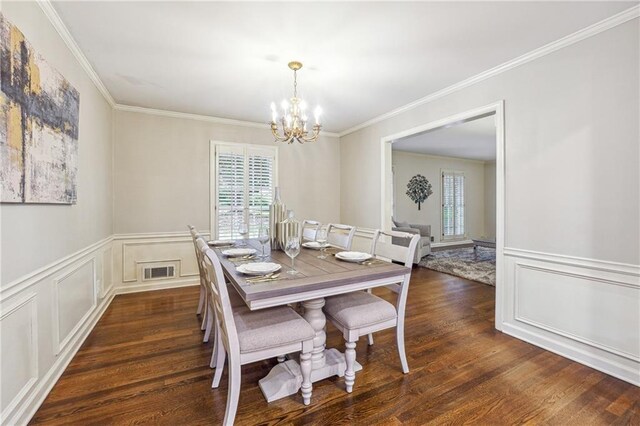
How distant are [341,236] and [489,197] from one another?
7470mm

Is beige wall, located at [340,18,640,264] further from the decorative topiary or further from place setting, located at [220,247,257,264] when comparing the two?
the decorative topiary

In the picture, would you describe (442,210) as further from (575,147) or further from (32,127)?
(32,127)

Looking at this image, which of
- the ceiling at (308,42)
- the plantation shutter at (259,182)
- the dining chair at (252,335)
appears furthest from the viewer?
the plantation shutter at (259,182)

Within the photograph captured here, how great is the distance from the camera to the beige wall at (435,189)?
7389 mm

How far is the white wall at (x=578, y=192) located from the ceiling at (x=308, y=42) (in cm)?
30

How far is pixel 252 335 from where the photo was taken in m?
1.57

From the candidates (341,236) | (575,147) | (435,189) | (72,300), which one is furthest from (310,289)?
(435,189)

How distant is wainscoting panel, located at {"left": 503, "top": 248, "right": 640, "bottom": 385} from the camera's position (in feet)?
6.48

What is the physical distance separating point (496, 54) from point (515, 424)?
2754mm

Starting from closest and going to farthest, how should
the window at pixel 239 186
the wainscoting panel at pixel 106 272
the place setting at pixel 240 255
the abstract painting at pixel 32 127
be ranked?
the abstract painting at pixel 32 127 → the place setting at pixel 240 255 → the wainscoting panel at pixel 106 272 → the window at pixel 239 186

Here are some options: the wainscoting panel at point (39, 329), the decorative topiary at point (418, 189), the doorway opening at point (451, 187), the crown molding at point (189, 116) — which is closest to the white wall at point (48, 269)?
the wainscoting panel at point (39, 329)

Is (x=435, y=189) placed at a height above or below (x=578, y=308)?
above

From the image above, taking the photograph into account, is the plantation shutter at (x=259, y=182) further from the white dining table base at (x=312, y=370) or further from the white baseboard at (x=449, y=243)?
the white baseboard at (x=449, y=243)

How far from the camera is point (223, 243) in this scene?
2.94 metres
